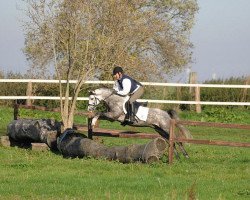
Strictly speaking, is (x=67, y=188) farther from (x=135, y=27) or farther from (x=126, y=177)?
(x=135, y=27)

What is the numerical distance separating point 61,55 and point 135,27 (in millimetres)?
6166

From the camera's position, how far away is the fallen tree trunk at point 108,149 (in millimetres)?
16812

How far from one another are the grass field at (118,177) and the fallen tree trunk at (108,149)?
279 millimetres

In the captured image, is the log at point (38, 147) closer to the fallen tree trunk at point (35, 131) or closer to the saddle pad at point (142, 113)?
the fallen tree trunk at point (35, 131)

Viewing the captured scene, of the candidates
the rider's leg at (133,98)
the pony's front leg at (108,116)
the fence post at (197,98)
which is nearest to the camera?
the rider's leg at (133,98)

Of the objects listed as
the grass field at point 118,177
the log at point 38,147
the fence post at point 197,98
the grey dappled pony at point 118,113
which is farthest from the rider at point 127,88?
the fence post at point 197,98

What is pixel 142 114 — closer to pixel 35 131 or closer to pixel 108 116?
pixel 108 116

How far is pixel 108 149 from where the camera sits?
1775cm

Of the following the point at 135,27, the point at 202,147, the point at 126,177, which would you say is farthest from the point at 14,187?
the point at 135,27

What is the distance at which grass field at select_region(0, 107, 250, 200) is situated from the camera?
12375mm

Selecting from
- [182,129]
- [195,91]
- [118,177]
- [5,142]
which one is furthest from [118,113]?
[195,91]

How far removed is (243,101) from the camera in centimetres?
3900

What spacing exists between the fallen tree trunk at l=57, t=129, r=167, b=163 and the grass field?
11.0 inches

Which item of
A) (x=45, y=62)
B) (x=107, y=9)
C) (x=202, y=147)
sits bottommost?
(x=202, y=147)
